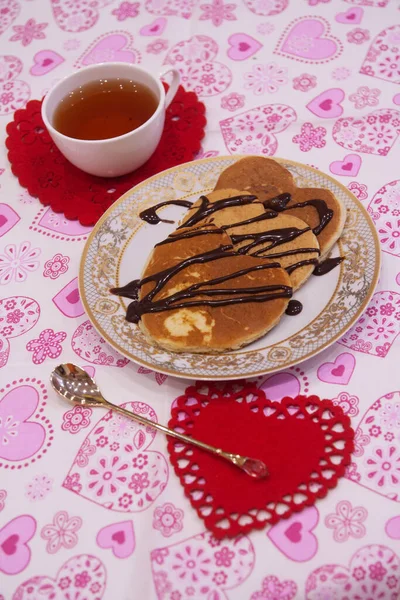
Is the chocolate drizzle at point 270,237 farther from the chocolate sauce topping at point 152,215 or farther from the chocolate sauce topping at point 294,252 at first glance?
the chocolate sauce topping at point 152,215

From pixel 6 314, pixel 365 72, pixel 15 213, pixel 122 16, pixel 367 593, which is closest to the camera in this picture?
pixel 367 593

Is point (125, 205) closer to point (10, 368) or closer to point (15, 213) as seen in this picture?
point (15, 213)

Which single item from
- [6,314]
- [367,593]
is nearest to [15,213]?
[6,314]

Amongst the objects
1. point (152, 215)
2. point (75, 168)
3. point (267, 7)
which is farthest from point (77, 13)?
point (152, 215)

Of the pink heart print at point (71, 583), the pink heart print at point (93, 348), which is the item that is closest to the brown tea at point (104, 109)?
the pink heart print at point (93, 348)

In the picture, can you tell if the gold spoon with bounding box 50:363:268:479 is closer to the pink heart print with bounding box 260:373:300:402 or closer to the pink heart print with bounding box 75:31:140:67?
the pink heart print with bounding box 260:373:300:402
